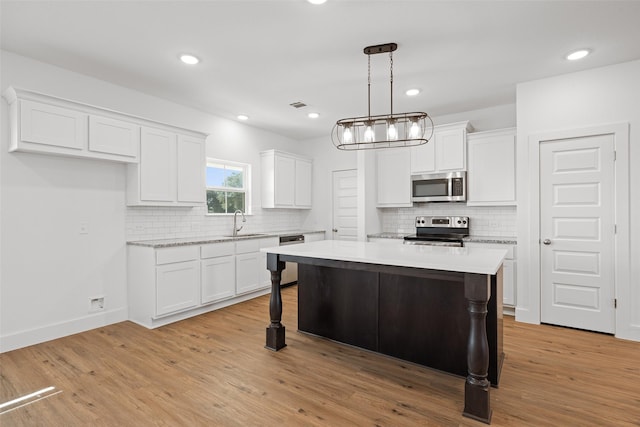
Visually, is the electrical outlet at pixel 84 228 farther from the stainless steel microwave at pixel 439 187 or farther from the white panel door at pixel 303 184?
the stainless steel microwave at pixel 439 187

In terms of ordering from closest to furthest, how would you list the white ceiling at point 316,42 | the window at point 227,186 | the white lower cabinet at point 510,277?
the white ceiling at point 316,42
the white lower cabinet at point 510,277
the window at point 227,186

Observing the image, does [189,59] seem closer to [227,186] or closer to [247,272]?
[227,186]

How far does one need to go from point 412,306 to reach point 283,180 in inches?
145

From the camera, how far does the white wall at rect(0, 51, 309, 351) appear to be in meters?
3.07

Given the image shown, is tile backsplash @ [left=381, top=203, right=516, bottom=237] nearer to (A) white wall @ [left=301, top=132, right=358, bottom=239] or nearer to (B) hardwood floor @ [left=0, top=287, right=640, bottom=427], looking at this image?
(A) white wall @ [left=301, top=132, right=358, bottom=239]

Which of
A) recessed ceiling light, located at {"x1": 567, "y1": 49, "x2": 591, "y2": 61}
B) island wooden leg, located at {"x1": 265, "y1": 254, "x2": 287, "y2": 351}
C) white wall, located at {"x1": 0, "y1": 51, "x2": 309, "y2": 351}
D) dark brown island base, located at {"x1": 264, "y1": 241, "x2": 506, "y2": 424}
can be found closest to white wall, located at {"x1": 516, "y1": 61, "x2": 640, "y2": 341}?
recessed ceiling light, located at {"x1": 567, "y1": 49, "x2": 591, "y2": 61}

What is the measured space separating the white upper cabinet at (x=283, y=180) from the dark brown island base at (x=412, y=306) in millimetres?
2531

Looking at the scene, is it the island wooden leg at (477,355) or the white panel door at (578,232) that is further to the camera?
the white panel door at (578,232)

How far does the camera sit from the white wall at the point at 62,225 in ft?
10.1

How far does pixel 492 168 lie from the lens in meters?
4.46

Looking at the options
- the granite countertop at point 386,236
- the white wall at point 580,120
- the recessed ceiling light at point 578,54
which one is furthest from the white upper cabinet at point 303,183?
the recessed ceiling light at point 578,54

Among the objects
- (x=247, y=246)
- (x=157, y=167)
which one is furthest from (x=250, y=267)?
(x=157, y=167)

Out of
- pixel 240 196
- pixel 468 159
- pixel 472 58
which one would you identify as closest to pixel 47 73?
pixel 240 196

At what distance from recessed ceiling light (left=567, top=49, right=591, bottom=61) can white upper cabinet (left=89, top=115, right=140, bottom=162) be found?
4.49 meters
